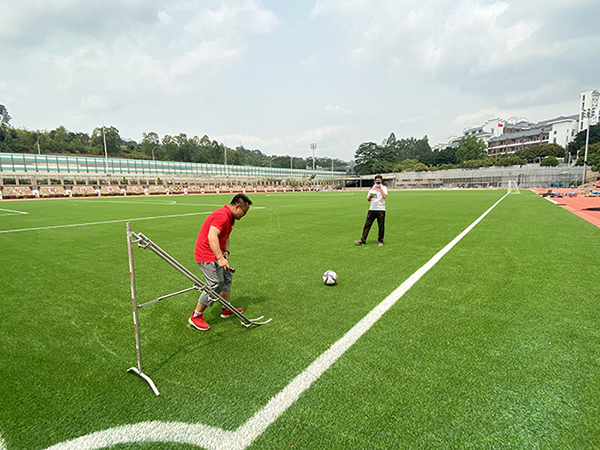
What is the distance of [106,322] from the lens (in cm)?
394

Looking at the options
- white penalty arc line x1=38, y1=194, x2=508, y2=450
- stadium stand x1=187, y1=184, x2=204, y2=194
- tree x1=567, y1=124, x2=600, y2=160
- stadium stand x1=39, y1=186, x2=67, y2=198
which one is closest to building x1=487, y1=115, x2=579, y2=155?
tree x1=567, y1=124, x2=600, y2=160

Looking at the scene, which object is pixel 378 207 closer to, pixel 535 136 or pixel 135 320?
pixel 135 320

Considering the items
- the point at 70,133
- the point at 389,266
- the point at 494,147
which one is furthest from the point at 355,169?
the point at 389,266

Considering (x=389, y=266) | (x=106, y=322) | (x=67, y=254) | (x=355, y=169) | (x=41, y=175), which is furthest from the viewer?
(x=355, y=169)

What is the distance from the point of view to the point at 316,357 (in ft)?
10.1

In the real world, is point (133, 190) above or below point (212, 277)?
above

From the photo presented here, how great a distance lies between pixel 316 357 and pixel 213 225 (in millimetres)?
1877

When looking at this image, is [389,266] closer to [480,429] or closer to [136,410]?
[480,429]

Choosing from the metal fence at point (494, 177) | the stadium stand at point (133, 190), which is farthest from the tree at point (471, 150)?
the stadium stand at point (133, 190)

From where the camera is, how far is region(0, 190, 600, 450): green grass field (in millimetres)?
2188

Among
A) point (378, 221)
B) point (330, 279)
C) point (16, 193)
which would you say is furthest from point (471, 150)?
point (330, 279)

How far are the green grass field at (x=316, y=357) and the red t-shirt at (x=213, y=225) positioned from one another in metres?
0.96

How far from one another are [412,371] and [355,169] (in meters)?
158

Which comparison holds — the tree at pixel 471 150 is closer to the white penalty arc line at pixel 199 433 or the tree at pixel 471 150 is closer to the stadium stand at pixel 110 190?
the stadium stand at pixel 110 190
